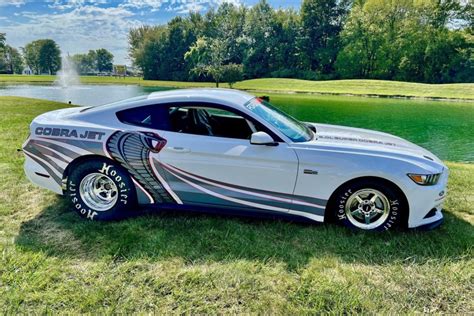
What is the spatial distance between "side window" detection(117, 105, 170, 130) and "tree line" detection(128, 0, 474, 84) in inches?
1828


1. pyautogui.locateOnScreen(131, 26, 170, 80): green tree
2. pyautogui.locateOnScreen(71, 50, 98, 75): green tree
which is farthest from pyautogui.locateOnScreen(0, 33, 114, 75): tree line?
pyautogui.locateOnScreen(131, 26, 170, 80): green tree

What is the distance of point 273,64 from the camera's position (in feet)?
201

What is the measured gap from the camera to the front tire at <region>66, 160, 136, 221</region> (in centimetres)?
341

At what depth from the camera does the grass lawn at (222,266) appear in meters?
2.32

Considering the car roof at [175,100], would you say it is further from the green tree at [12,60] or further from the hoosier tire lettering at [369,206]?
the green tree at [12,60]

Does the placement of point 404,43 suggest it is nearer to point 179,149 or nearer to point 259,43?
point 259,43

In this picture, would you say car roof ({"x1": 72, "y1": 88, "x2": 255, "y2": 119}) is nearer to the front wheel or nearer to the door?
the door

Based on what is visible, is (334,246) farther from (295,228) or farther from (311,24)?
(311,24)

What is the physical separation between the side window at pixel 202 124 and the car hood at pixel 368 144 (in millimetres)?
631

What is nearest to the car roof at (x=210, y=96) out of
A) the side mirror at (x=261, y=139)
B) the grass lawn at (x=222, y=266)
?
the side mirror at (x=261, y=139)

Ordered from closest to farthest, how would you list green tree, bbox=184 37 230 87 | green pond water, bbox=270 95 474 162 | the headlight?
the headlight, green pond water, bbox=270 95 474 162, green tree, bbox=184 37 230 87

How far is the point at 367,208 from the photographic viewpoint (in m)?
3.23

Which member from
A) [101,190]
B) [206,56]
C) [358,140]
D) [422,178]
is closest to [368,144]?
[358,140]

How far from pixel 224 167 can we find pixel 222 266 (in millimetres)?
956
